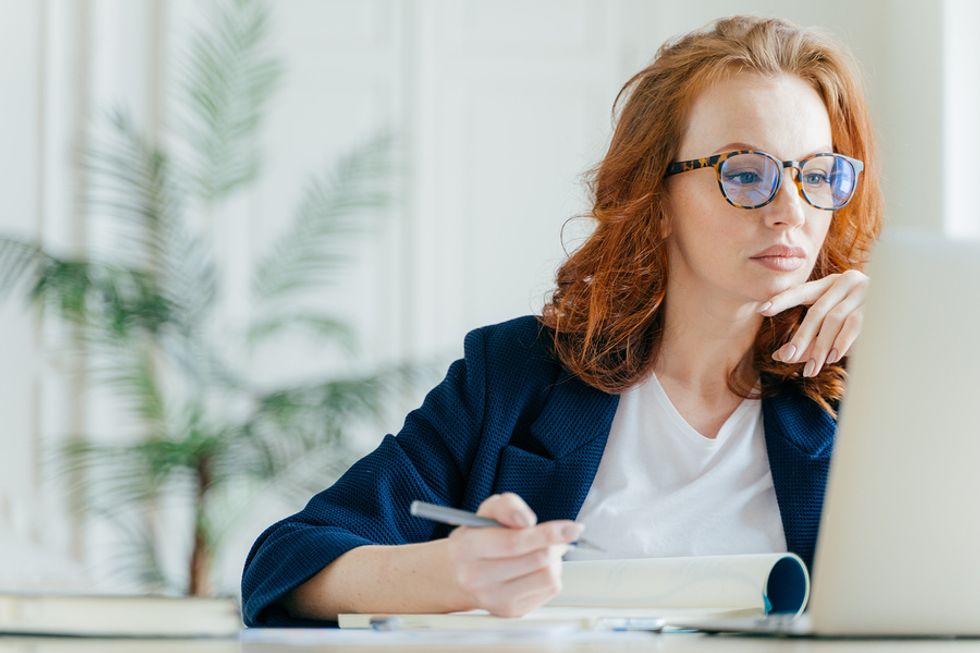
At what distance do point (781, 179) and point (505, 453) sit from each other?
19.8 inches

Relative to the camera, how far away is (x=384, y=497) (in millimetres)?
1447

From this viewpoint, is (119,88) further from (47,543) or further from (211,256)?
(47,543)

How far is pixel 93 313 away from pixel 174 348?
33 centimetres

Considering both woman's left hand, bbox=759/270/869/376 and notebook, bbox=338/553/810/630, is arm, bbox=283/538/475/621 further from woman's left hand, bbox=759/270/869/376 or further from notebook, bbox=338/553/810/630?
woman's left hand, bbox=759/270/869/376

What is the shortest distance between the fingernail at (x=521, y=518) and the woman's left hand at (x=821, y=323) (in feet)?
2.31

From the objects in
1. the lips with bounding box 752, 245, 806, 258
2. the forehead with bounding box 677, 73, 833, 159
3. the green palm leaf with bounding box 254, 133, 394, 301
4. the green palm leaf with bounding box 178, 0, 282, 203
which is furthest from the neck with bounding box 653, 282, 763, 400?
the green palm leaf with bounding box 178, 0, 282, 203

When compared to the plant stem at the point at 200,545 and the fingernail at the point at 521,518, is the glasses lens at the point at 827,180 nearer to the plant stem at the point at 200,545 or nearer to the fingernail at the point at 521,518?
the fingernail at the point at 521,518

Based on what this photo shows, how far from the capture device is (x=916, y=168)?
3775 mm

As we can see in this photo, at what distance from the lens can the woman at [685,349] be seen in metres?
1.50

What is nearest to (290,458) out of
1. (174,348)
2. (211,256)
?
(174,348)

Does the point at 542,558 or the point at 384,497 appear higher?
the point at 542,558

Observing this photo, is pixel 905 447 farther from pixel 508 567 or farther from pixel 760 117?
pixel 760 117

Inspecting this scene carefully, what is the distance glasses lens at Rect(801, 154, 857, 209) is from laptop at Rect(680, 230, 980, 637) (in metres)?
0.76

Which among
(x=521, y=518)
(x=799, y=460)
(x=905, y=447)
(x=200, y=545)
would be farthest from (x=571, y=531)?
(x=200, y=545)
